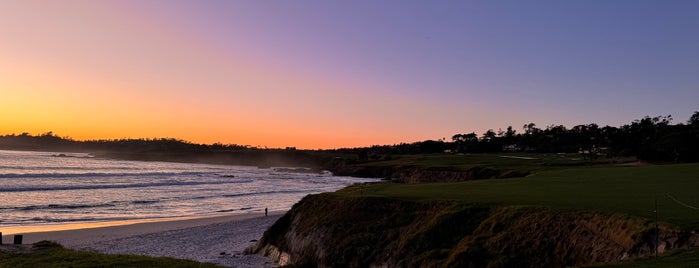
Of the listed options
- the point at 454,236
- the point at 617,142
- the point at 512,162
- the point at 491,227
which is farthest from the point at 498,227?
the point at 617,142

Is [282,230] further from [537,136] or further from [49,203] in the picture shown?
[537,136]

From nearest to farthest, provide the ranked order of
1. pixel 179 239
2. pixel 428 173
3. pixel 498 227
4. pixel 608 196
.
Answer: pixel 498 227, pixel 608 196, pixel 179 239, pixel 428 173

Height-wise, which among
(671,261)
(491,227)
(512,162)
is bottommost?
(491,227)

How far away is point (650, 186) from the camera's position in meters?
25.7

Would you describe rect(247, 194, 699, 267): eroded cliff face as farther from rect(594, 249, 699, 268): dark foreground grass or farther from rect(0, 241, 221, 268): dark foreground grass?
rect(0, 241, 221, 268): dark foreground grass

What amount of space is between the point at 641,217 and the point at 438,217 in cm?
669

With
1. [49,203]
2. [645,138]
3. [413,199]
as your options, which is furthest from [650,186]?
[645,138]

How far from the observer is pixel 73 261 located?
16.6 m

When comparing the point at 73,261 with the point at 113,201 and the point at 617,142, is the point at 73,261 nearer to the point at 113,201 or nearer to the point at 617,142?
the point at 113,201

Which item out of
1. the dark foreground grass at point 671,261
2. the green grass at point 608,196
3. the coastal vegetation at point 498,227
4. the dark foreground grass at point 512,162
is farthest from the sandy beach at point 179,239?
the dark foreground grass at point 512,162

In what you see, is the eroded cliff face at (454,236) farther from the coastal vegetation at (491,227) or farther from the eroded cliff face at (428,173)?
the eroded cliff face at (428,173)

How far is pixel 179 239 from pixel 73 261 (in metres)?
13.9

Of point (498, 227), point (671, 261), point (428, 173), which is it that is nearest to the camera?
point (671, 261)

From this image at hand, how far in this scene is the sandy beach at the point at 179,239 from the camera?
2520 cm
